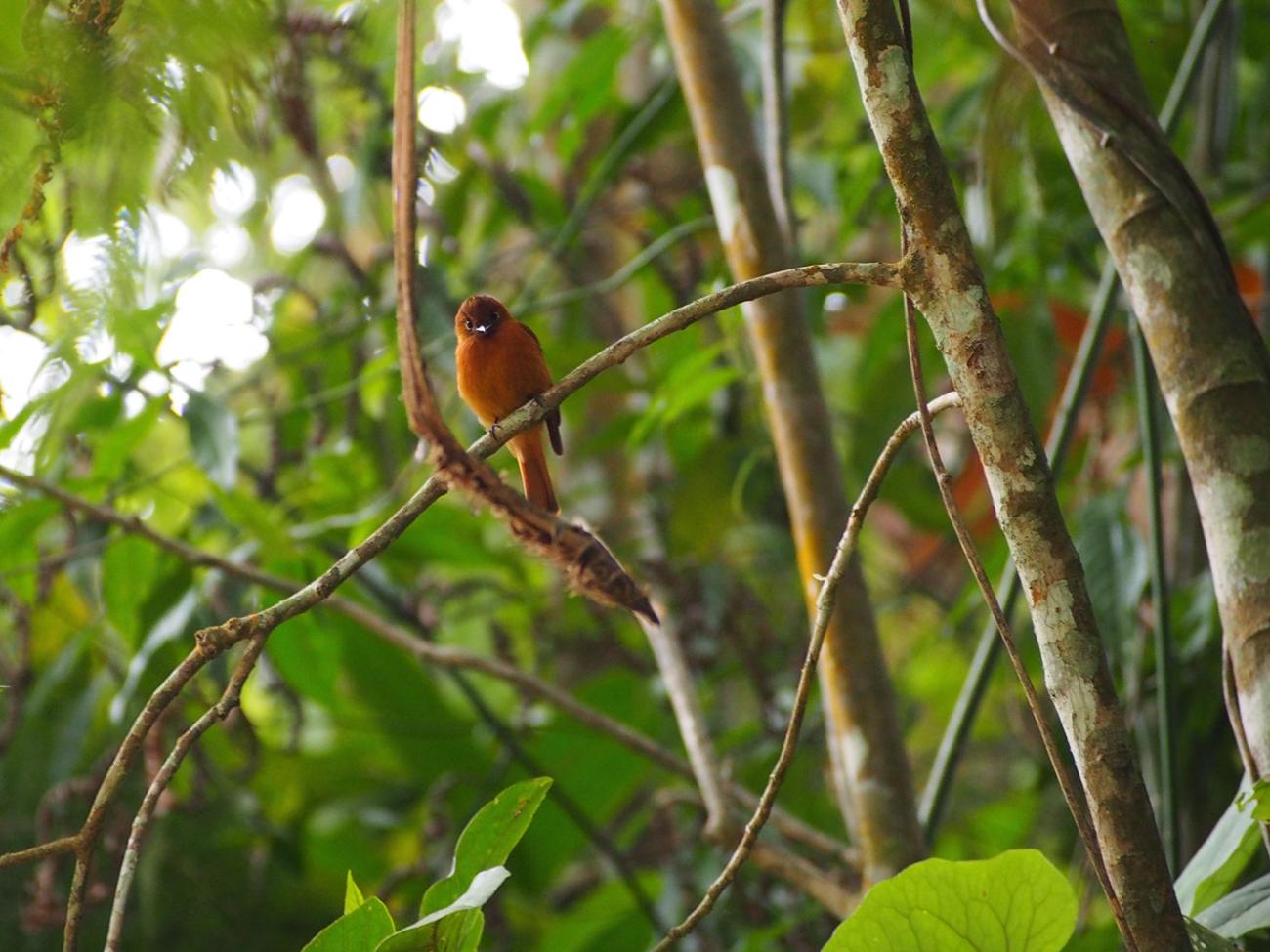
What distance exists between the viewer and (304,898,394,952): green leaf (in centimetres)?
100

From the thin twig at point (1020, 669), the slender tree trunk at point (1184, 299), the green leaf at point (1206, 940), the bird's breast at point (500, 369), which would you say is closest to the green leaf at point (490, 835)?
the thin twig at point (1020, 669)

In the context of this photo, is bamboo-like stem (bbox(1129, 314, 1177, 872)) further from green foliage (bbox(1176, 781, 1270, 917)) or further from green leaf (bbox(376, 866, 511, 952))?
green leaf (bbox(376, 866, 511, 952))

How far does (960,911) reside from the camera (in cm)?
99

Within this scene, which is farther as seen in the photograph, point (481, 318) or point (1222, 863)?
point (481, 318)

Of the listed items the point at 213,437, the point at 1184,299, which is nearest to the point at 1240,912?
the point at 1184,299

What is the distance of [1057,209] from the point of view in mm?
2848

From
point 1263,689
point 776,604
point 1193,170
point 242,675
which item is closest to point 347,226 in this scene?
point 776,604

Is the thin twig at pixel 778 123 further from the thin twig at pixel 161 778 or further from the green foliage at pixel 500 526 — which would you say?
the thin twig at pixel 161 778

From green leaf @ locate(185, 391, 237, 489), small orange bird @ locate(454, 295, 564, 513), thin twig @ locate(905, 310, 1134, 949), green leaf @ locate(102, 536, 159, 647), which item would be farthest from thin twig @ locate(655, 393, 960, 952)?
green leaf @ locate(102, 536, 159, 647)

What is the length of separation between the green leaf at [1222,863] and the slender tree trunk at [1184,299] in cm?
9

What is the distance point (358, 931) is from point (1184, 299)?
3.27 feet

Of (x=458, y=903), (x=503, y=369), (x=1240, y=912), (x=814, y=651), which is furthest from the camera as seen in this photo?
(x=503, y=369)

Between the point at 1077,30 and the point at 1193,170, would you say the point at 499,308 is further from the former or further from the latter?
the point at 1193,170

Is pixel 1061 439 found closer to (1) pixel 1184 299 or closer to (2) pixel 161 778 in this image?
(1) pixel 1184 299
